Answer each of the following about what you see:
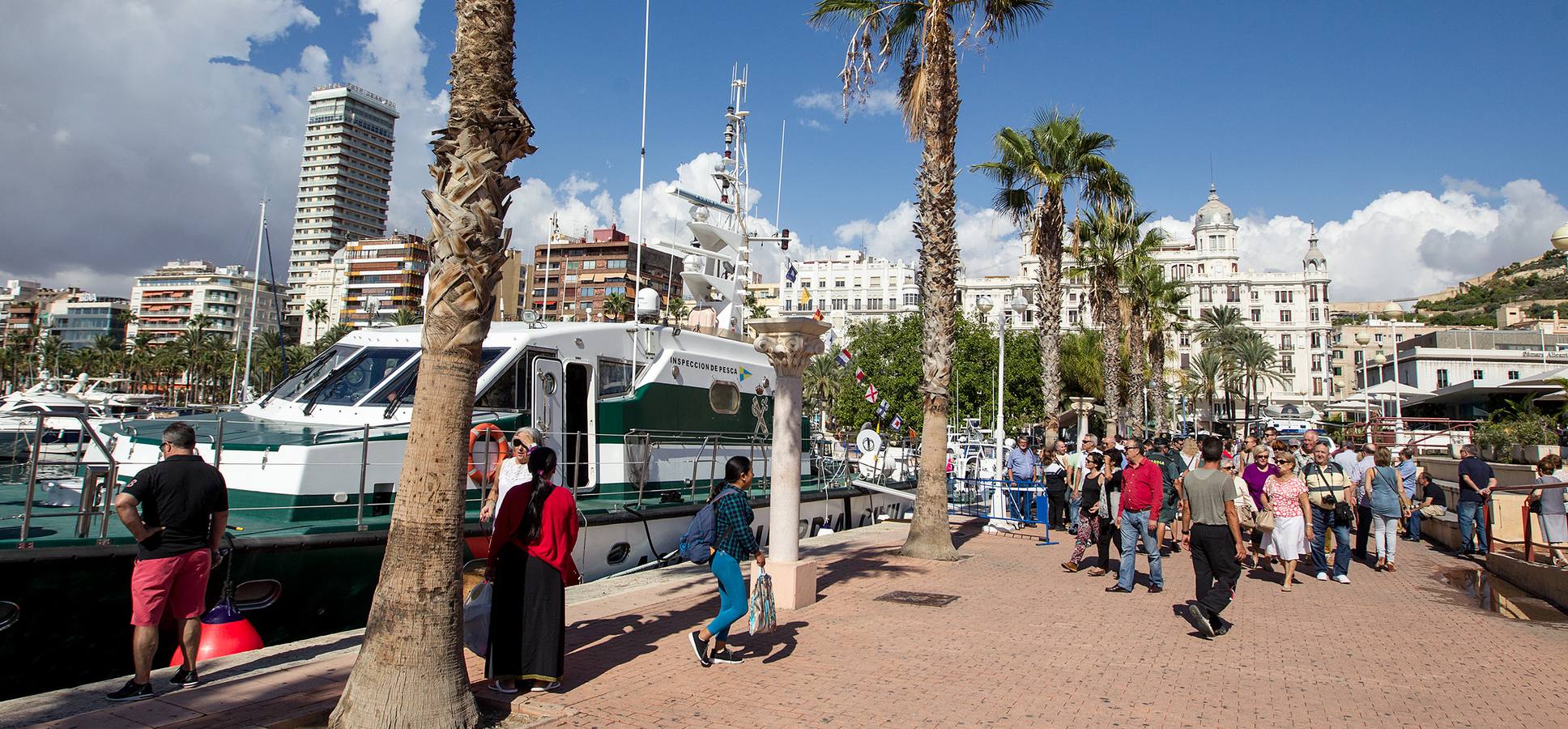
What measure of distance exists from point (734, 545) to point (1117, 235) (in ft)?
65.0

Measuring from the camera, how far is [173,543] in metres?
5.39

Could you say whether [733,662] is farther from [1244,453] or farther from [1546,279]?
[1546,279]

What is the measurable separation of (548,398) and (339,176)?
18429 cm

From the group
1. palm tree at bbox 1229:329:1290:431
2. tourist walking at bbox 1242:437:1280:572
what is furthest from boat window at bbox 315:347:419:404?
palm tree at bbox 1229:329:1290:431

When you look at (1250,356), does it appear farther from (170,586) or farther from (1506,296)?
(1506,296)

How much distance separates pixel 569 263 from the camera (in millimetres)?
101750

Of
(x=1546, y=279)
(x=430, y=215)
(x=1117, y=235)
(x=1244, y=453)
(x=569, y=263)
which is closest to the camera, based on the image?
(x=430, y=215)

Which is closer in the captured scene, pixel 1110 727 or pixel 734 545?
pixel 1110 727

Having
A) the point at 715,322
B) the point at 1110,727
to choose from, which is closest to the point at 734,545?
the point at 1110,727

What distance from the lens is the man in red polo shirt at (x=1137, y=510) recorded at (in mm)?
9930

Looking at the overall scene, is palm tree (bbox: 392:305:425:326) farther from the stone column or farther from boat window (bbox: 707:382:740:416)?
boat window (bbox: 707:382:740:416)

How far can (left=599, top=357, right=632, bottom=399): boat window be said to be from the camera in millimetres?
11391

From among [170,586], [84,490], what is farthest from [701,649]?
[84,490]

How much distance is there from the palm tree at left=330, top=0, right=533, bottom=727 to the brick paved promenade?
0.72 m
